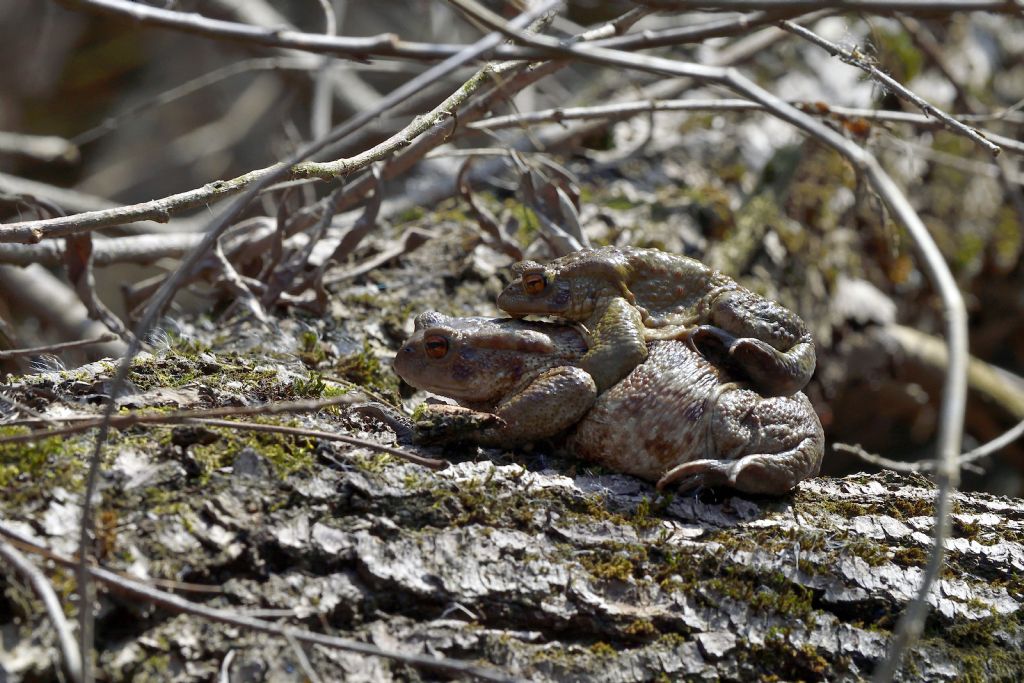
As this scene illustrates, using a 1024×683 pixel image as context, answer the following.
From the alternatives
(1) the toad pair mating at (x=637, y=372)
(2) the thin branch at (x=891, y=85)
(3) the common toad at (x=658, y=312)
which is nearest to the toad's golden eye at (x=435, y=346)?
(1) the toad pair mating at (x=637, y=372)

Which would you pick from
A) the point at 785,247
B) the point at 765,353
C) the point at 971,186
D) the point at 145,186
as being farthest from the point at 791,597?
the point at 145,186

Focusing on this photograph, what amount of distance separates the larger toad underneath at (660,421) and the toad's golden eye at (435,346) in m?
0.04

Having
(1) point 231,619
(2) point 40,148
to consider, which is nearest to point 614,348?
(1) point 231,619

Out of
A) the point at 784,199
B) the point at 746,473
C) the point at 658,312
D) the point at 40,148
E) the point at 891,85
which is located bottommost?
the point at 746,473

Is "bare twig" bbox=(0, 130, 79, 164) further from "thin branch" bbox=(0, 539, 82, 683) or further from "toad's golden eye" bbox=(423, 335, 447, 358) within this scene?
"thin branch" bbox=(0, 539, 82, 683)

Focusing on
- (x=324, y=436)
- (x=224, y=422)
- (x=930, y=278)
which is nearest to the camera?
(x=930, y=278)

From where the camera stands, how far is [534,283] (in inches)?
125

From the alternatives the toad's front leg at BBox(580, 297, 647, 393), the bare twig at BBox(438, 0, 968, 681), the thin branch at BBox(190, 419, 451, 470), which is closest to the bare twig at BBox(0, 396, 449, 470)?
the thin branch at BBox(190, 419, 451, 470)

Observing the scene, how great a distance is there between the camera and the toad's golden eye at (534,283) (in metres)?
3.16

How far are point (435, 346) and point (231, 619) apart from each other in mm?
1350

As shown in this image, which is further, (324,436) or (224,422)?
(324,436)

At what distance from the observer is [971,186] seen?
659 cm

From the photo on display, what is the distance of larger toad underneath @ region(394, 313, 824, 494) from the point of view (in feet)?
9.48

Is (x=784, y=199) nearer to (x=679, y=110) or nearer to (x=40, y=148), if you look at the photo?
(x=679, y=110)
